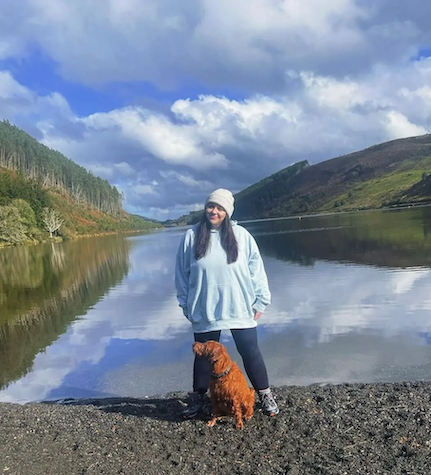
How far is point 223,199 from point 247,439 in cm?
298

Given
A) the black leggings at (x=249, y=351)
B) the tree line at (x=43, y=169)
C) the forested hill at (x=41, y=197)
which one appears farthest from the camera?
the tree line at (x=43, y=169)

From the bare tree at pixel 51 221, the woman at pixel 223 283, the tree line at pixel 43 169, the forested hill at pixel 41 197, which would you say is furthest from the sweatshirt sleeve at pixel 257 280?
the tree line at pixel 43 169

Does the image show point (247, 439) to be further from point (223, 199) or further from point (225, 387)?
point (223, 199)

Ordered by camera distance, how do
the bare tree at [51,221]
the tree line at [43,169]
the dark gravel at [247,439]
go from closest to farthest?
the dark gravel at [247,439]
the bare tree at [51,221]
the tree line at [43,169]

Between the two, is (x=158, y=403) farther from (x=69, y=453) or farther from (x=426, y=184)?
(x=426, y=184)

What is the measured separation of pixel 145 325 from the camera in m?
14.0

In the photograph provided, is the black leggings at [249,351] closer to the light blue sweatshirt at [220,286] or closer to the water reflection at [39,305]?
the light blue sweatshirt at [220,286]

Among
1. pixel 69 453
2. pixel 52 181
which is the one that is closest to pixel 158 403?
pixel 69 453

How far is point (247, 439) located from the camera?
5.38m

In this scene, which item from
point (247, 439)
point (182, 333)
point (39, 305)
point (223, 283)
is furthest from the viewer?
point (39, 305)

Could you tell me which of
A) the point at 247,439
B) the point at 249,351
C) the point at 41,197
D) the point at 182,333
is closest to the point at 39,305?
the point at 182,333

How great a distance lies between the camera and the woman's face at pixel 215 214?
5.99 m

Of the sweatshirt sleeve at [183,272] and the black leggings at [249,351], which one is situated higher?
the sweatshirt sleeve at [183,272]

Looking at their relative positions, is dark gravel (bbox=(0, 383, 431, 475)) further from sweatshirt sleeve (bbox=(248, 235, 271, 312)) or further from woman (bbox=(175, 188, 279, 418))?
sweatshirt sleeve (bbox=(248, 235, 271, 312))
